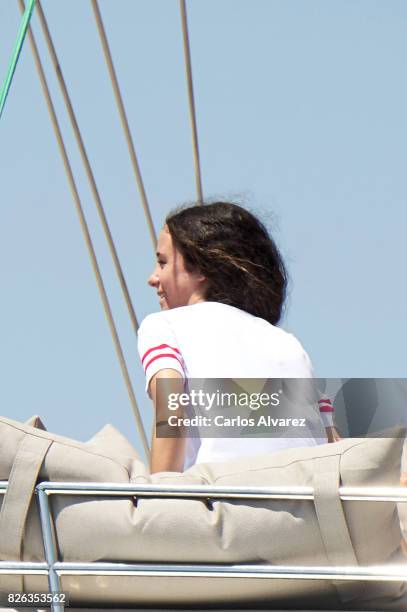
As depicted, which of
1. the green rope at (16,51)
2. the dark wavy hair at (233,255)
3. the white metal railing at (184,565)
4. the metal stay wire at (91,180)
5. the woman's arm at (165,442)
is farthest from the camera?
the metal stay wire at (91,180)

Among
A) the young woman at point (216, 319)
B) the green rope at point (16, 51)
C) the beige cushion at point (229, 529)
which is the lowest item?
the beige cushion at point (229, 529)

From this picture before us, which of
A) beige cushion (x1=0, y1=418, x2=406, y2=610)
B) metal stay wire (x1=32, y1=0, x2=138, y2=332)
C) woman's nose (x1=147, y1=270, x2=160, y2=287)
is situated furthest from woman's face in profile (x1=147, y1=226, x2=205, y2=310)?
metal stay wire (x1=32, y1=0, x2=138, y2=332)

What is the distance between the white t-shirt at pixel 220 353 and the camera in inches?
86.3

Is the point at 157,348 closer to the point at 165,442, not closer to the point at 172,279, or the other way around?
the point at 165,442

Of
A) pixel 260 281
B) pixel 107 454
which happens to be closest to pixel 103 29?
pixel 260 281

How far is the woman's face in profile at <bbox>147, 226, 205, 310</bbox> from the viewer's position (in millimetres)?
2562

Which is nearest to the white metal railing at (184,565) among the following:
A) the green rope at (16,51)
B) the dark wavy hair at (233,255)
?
the dark wavy hair at (233,255)

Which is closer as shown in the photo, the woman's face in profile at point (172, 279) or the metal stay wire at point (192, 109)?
the woman's face in profile at point (172, 279)

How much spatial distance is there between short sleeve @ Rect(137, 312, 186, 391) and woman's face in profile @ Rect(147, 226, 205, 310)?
24 cm

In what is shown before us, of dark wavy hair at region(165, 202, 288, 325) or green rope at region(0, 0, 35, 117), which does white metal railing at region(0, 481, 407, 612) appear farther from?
green rope at region(0, 0, 35, 117)

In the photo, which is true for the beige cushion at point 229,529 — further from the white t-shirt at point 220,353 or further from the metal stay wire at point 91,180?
the metal stay wire at point 91,180

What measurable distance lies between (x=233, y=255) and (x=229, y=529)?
0.89m

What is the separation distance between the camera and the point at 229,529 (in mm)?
1760

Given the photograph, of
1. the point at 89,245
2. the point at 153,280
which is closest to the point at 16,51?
the point at 153,280
